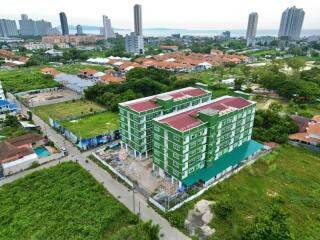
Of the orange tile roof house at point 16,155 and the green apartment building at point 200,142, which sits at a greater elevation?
the green apartment building at point 200,142

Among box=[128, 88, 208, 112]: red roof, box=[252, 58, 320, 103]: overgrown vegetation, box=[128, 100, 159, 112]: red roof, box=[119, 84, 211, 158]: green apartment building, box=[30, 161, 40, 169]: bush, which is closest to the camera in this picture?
box=[119, 84, 211, 158]: green apartment building

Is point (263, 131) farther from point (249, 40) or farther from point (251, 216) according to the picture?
point (249, 40)

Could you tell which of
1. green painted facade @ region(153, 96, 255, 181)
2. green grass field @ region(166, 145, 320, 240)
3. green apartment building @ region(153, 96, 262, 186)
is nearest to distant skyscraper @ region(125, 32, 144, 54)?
green apartment building @ region(153, 96, 262, 186)

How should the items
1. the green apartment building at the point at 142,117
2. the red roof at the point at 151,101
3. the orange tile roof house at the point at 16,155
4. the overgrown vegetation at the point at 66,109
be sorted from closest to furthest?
the orange tile roof house at the point at 16,155
the green apartment building at the point at 142,117
the red roof at the point at 151,101
the overgrown vegetation at the point at 66,109

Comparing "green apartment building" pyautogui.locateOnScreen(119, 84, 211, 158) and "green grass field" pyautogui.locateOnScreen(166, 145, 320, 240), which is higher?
"green apartment building" pyautogui.locateOnScreen(119, 84, 211, 158)

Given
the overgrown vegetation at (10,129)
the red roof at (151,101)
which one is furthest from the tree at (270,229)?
the overgrown vegetation at (10,129)

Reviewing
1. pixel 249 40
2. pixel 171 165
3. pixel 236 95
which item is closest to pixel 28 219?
pixel 171 165

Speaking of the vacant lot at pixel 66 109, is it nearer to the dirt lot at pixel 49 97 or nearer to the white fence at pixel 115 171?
the dirt lot at pixel 49 97

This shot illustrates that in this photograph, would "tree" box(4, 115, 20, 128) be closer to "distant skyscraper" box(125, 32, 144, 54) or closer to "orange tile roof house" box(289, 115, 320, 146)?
"orange tile roof house" box(289, 115, 320, 146)
